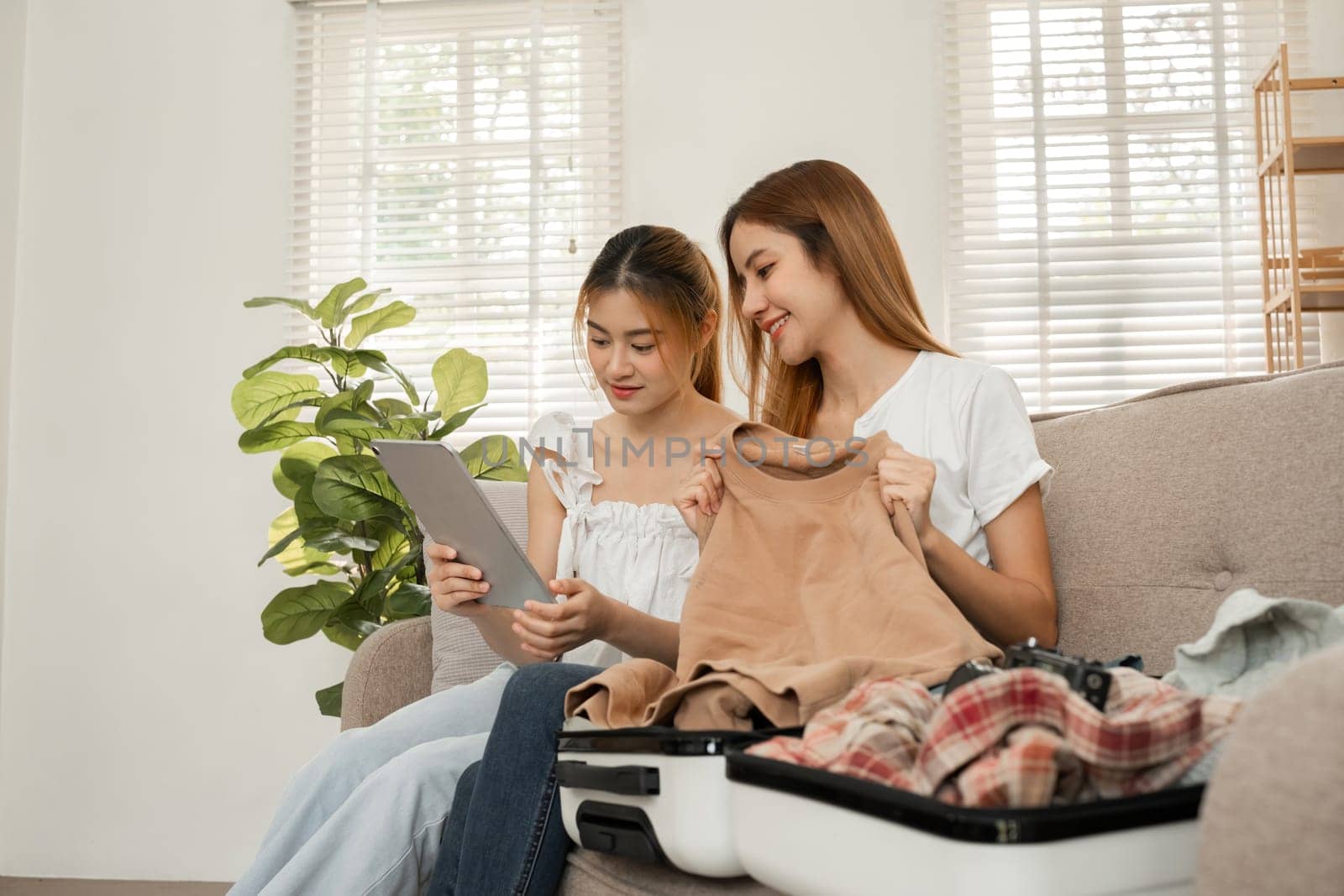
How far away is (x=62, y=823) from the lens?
2979 mm

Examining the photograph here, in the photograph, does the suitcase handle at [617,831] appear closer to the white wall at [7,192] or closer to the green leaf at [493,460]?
the green leaf at [493,460]

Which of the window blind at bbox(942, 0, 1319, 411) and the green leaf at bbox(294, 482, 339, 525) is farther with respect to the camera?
the window blind at bbox(942, 0, 1319, 411)

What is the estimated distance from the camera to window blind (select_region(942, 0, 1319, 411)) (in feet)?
9.21

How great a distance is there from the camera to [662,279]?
158 centimetres

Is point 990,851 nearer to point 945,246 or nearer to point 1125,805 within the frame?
point 1125,805

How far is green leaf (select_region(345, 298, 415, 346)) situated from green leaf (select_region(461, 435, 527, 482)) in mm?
374

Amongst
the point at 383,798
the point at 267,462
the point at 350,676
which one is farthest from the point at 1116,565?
the point at 267,462

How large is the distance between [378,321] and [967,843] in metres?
2.27

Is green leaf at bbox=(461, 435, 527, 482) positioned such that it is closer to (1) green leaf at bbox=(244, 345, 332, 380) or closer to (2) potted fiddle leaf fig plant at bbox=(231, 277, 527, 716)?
(2) potted fiddle leaf fig plant at bbox=(231, 277, 527, 716)

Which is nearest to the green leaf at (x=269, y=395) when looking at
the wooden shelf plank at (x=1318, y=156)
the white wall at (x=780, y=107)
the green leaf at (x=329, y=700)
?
the green leaf at (x=329, y=700)

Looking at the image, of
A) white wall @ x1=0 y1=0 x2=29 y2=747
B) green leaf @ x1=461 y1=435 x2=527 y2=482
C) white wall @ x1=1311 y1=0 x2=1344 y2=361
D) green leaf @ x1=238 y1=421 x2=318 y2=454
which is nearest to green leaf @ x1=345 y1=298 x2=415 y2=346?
green leaf @ x1=238 y1=421 x2=318 y2=454

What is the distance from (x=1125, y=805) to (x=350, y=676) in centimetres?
137

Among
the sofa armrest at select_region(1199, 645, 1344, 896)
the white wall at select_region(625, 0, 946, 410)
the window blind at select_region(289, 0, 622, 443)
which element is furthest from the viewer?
the window blind at select_region(289, 0, 622, 443)

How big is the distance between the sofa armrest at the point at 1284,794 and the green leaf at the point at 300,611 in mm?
2158
